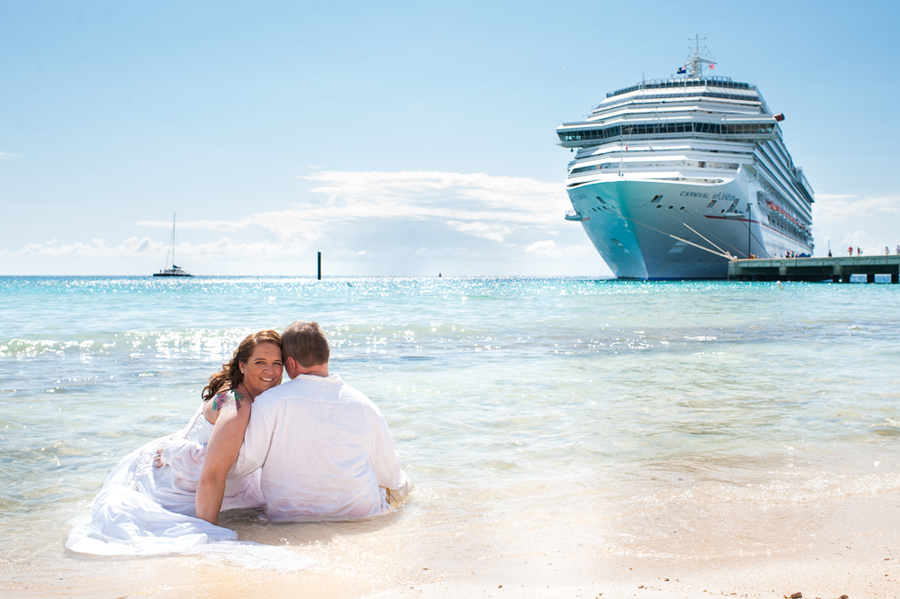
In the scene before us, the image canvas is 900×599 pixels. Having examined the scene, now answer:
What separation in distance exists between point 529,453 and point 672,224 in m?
43.9

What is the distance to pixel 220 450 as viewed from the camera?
340 centimetres

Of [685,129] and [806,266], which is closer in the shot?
[685,129]

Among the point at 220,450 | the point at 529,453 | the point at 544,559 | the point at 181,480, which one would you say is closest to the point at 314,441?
the point at 220,450

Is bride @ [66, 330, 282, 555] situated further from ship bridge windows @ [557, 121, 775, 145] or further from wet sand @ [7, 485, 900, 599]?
ship bridge windows @ [557, 121, 775, 145]

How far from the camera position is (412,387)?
27.8ft

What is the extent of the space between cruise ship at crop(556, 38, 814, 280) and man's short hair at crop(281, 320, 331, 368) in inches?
1661

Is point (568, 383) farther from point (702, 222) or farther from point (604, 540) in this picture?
point (702, 222)

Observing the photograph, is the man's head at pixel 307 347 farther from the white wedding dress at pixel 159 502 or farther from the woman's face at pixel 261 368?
the white wedding dress at pixel 159 502

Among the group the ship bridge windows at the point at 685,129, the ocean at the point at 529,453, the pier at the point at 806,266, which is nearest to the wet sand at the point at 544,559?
the ocean at the point at 529,453

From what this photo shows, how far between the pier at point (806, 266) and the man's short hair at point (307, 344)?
5288 centimetres

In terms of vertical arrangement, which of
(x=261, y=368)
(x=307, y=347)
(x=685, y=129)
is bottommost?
(x=261, y=368)

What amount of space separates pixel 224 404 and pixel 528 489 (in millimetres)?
2021

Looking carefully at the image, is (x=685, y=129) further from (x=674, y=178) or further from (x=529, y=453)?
(x=529, y=453)

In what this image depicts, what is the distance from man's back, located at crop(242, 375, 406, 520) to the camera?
344 centimetres
